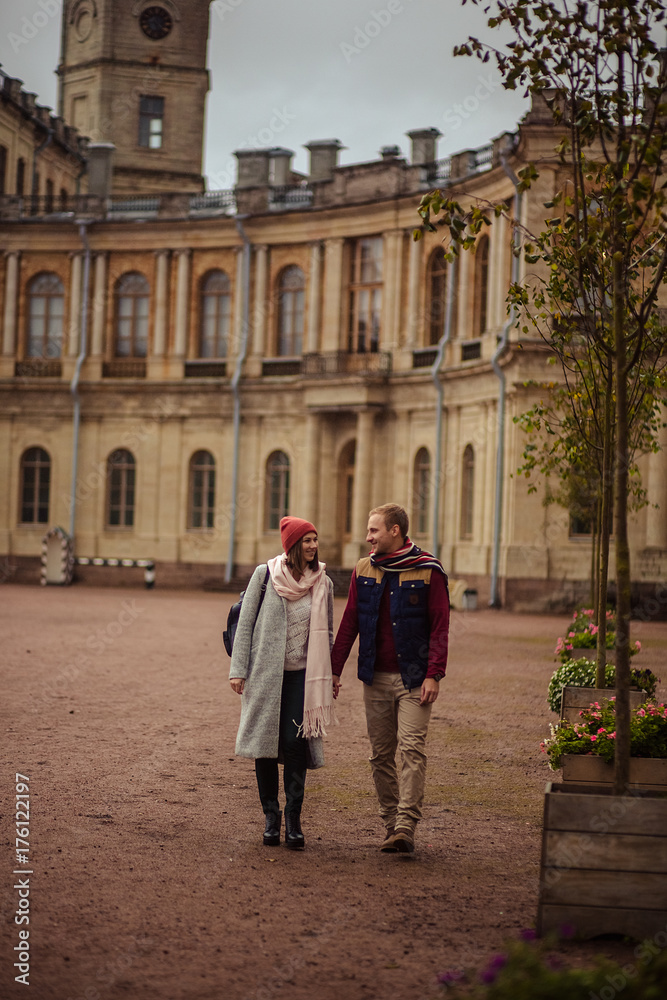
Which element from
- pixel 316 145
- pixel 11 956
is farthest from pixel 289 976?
pixel 316 145

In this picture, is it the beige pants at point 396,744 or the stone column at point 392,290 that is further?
the stone column at point 392,290

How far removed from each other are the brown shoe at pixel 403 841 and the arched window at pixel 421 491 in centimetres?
2825

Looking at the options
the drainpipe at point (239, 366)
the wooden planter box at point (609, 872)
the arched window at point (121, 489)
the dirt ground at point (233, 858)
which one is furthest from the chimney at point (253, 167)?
the wooden planter box at point (609, 872)

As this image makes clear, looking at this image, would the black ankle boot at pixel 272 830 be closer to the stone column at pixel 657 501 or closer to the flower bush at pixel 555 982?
the flower bush at pixel 555 982

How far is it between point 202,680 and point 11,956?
10.1 metres

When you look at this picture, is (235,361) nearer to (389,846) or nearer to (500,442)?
(500,442)

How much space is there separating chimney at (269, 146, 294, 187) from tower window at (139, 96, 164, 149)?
25.9 feet

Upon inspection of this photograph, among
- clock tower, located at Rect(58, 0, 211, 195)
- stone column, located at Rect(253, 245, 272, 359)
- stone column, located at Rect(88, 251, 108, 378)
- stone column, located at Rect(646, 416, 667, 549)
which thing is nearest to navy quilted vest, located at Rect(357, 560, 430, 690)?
stone column, located at Rect(646, 416, 667, 549)

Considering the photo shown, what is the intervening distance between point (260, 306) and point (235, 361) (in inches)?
71.4

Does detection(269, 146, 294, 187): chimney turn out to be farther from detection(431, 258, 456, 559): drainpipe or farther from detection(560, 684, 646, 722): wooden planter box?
detection(560, 684, 646, 722): wooden planter box

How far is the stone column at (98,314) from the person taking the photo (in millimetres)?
39719

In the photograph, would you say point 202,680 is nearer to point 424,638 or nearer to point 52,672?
point 52,672

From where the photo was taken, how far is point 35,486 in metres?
40.2

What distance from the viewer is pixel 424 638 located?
288 inches
